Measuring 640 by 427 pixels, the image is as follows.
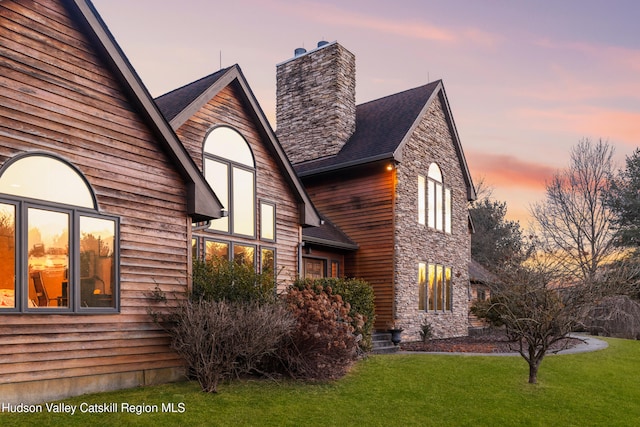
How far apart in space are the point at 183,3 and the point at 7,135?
9936mm

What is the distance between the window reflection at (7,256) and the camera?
7062 millimetres

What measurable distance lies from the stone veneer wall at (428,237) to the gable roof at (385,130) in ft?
1.42

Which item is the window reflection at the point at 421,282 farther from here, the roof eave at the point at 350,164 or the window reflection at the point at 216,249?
the window reflection at the point at 216,249

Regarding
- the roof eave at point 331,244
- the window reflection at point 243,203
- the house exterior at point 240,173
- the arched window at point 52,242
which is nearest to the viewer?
the arched window at point 52,242

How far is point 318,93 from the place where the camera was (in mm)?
20203

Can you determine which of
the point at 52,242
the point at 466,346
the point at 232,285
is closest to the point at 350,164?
the point at 466,346

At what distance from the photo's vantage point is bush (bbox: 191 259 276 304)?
941 cm

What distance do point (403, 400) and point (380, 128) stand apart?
40.5ft

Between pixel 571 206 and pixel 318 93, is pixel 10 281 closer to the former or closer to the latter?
pixel 318 93

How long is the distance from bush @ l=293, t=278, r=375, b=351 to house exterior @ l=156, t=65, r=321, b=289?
1314 millimetres

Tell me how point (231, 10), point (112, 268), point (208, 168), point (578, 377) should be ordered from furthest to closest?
point (231, 10) < point (208, 168) < point (578, 377) < point (112, 268)

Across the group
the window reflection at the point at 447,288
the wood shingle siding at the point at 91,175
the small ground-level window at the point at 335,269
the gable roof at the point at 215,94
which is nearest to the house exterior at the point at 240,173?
the gable roof at the point at 215,94

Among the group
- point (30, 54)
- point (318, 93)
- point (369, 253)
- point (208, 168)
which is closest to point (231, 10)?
point (318, 93)

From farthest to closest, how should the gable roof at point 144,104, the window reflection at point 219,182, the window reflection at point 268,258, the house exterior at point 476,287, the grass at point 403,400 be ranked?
the house exterior at point 476,287
the window reflection at point 268,258
the window reflection at point 219,182
the gable roof at point 144,104
the grass at point 403,400
